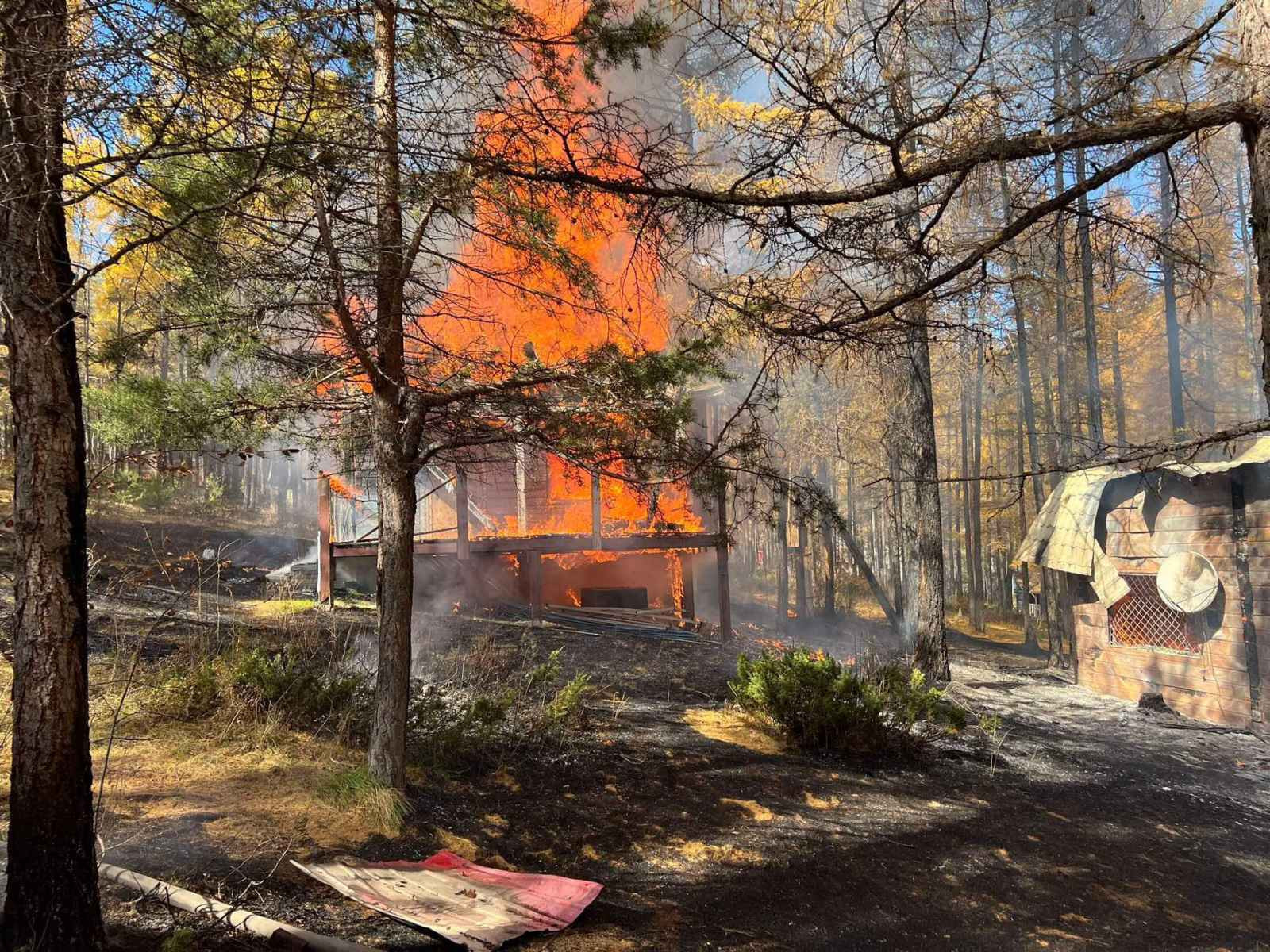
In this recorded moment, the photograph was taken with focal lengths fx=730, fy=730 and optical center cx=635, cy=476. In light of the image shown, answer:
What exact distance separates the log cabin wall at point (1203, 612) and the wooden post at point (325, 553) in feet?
49.3

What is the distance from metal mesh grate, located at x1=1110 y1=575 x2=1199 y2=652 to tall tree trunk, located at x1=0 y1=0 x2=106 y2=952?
14.9 meters

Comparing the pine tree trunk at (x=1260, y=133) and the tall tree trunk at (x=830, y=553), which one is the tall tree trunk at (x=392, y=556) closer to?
the pine tree trunk at (x=1260, y=133)

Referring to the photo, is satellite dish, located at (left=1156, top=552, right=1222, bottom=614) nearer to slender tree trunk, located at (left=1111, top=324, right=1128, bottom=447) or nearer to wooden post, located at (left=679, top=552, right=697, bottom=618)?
wooden post, located at (left=679, top=552, right=697, bottom=618)

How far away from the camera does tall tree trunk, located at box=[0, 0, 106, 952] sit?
2.96m

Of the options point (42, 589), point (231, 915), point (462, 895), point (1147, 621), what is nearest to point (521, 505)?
point (1147, 621)

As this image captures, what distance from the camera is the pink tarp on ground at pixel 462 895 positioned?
4.01 metres

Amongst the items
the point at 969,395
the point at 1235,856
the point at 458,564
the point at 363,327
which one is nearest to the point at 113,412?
the point at 363,327

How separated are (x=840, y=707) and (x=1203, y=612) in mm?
7529

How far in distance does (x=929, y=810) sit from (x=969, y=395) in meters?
26.8

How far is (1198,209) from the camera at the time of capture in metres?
3.76

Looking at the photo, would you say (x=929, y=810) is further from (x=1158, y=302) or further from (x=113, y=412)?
(x=1158, y=302)

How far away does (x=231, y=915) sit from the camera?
3.61 m

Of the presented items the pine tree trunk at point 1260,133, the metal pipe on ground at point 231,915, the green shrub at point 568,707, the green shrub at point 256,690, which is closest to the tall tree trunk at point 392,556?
the green shrub at point 256,690

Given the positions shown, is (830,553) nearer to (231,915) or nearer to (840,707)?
(840,707)
